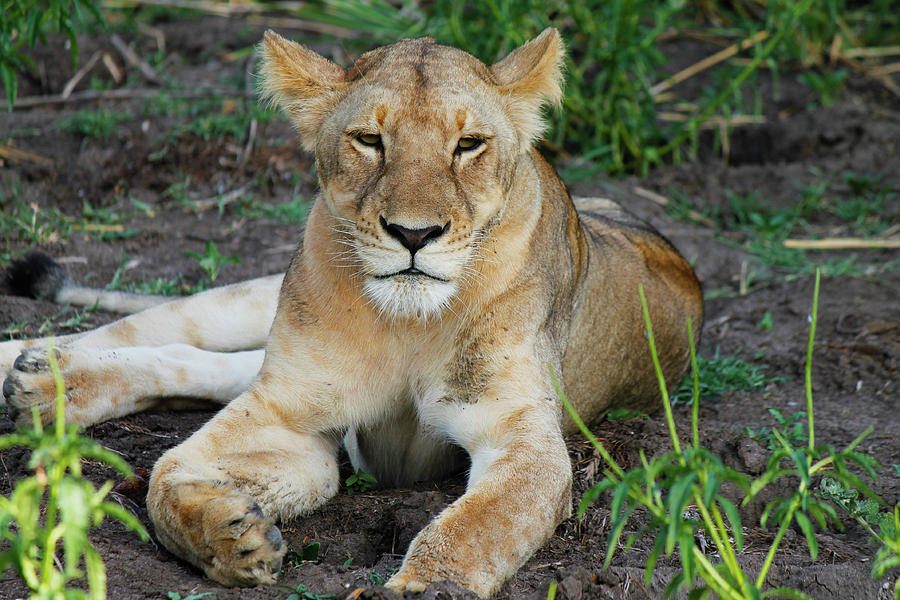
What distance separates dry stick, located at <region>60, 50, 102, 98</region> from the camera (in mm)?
6715

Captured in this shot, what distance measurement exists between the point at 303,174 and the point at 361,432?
3.23 metres

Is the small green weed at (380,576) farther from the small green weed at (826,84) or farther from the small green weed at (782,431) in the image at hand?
the small green weed at (826,84)

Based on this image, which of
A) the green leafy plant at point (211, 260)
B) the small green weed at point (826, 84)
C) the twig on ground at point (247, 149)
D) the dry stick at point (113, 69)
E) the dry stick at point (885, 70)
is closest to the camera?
the green leafy plant at point (211, 260)

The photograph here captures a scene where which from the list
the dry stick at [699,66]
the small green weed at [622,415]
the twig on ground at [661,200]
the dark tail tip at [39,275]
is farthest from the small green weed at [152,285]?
the dry stick at [699,66]

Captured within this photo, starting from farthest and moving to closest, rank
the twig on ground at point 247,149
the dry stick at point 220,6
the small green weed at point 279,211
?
the dry stick at point 220,6, the twig on ground at point 247,149, the small green weed at point 279,211

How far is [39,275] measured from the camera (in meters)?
4.18

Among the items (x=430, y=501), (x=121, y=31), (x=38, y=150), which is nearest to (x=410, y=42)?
(x=430, y=501)

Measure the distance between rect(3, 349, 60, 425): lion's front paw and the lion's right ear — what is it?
41.9 inches

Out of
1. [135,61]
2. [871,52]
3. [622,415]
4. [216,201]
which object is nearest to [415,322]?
[622,415]

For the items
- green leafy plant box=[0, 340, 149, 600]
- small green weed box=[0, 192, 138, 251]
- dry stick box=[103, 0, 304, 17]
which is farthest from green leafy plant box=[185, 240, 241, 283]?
dry stick box=[103, 0, 304, 17]

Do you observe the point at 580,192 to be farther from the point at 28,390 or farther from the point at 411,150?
the point at 28,390

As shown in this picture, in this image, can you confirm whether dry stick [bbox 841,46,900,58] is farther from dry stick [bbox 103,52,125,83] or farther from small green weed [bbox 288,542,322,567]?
small green weed [bbox 288,542,322,567]

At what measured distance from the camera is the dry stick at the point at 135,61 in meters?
7.03

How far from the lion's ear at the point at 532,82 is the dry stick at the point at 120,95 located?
3879 mm
